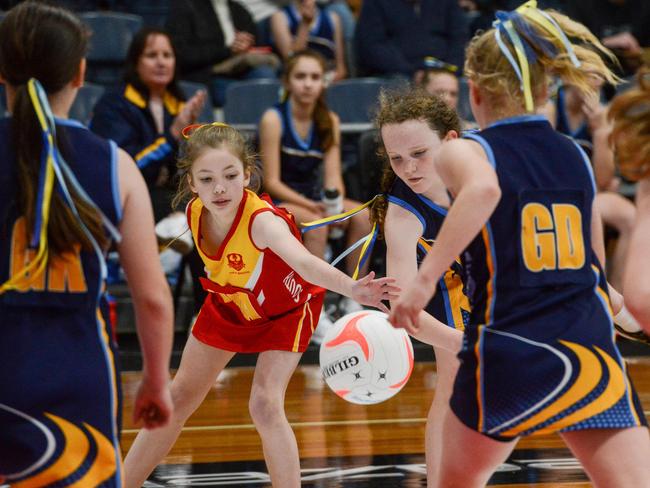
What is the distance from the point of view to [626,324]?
12.3 ft

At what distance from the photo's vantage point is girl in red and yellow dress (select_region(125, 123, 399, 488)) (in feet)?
12.7

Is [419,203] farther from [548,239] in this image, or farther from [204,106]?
[204,106]

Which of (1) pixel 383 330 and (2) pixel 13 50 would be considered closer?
(2) pixel 13 50

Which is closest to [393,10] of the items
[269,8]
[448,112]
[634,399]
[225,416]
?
[269,8]

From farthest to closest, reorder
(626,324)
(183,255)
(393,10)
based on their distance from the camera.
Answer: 1. (393,10)
2. (183,255)
3. (626,324)

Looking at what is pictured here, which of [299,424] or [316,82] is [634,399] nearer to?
[299,424]

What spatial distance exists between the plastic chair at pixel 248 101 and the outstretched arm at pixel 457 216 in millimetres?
5949

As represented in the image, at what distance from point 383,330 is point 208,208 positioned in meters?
0.74

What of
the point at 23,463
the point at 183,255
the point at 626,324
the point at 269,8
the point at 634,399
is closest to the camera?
the point at 23,463

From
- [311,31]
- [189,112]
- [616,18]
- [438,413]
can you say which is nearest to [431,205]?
[438,413]

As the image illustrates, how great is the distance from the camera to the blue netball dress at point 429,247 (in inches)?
151

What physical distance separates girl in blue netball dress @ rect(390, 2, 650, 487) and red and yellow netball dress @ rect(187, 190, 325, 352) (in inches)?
50.0

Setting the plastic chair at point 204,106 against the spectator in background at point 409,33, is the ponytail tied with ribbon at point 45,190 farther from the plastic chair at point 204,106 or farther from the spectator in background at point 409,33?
the spectator in background at point 409,33

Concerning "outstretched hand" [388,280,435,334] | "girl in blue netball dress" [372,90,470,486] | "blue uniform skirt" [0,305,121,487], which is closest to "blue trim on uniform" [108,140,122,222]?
"blue uniform skirt" [0,305,121,487]
